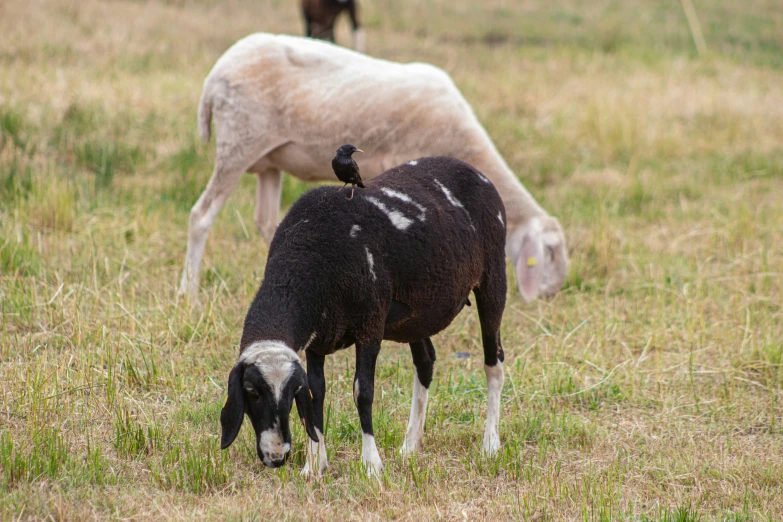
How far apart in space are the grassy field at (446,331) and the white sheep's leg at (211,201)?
0.48ft

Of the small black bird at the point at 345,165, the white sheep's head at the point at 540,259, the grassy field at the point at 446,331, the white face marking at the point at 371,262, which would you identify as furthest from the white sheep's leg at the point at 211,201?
the white face marking at the point at 371,262

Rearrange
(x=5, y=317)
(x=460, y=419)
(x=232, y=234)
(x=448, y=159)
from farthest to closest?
(x=232, y=234)
(x=5, y=317)
(x=460, y=419)
(x=448, y=159)

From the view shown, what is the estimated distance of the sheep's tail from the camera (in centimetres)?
573

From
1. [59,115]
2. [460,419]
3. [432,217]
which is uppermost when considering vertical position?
[432,217]

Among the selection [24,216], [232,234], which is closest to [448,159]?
[232,234]

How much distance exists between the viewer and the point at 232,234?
6500 millimetres

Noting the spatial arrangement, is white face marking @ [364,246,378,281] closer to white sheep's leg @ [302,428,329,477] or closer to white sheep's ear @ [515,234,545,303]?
white sheep's leg @ [302,428,329,477]

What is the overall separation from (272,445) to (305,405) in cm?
17

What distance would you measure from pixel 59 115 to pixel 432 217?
561 centimetres

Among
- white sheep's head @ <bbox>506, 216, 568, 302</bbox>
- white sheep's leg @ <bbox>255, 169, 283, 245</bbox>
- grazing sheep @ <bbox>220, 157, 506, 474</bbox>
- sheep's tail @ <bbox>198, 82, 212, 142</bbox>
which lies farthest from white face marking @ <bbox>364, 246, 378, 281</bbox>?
white sheep's leg @ <bbox>255, 169, 283, 245</bbox>

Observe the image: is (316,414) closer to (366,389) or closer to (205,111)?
(366,389)

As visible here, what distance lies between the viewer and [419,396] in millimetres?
3859

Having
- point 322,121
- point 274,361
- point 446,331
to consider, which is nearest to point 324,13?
point 322,121

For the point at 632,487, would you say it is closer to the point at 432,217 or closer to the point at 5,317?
the point at 432,217
